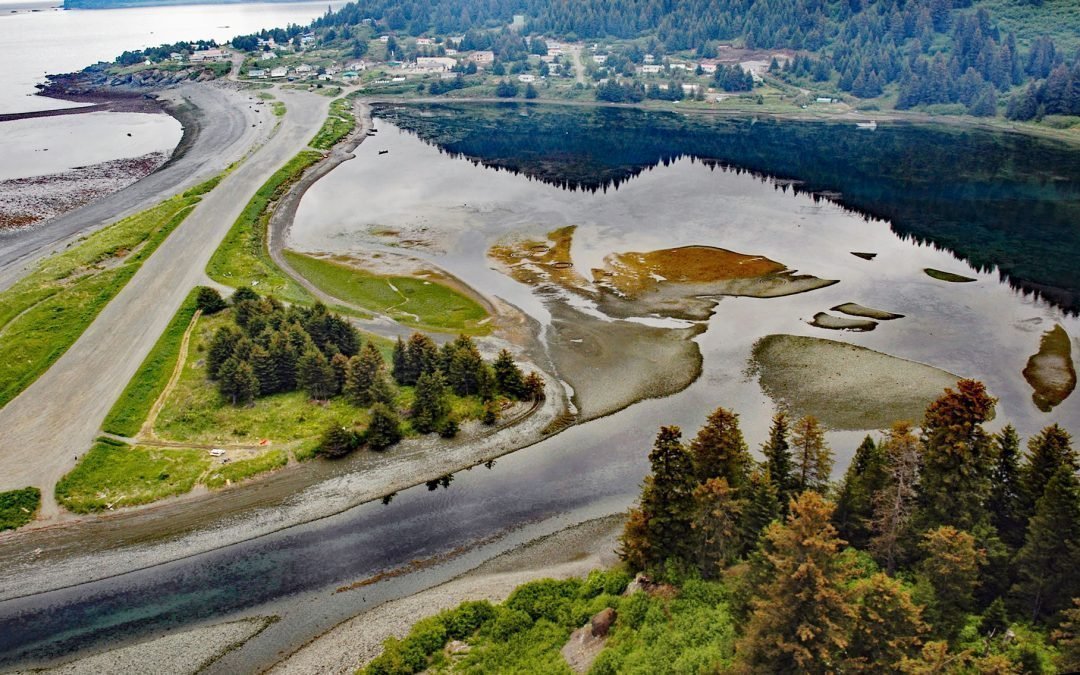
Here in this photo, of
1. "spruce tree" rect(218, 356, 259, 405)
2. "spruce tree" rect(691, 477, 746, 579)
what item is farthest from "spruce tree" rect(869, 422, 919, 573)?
"spruce tree" rect(218, 356, 259, 405)

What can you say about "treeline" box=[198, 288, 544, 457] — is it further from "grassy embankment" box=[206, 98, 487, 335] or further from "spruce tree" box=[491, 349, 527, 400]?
"grassy embankment" box=[206, 98, 487, 335]

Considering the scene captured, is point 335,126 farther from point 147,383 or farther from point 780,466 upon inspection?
point 780,466

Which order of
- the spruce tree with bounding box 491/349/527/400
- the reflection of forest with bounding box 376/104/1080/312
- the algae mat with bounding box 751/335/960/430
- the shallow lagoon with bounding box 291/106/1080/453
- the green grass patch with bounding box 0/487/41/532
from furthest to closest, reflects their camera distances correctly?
1. the reflection of forest with bounding box 376/104/1080/312
2. the shallow lagoon with bounding box 291/106/1080/453
3. the spruce tree with bounding box 491/349/527/400
4. the algae mat with bounding box 751/335/960/430
5. the green grass patch with bounding box 0/487/41/532

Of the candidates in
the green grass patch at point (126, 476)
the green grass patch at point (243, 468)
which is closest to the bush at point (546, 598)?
the green grass patch at point (243, 468)

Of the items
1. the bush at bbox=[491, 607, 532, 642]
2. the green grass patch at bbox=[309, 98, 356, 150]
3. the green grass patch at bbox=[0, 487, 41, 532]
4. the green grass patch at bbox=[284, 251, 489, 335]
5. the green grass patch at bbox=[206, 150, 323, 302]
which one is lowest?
the bush at bbox=[491, 607, 532, 642]

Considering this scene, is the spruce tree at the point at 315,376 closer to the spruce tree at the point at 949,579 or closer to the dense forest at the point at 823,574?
the dense forest at the point at 823,574

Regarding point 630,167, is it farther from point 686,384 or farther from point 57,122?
point 57,122
